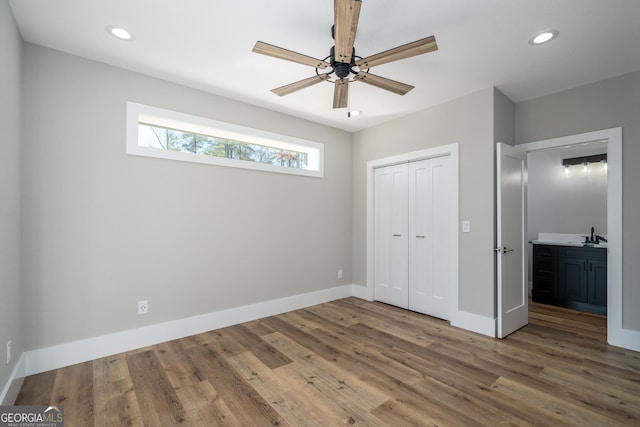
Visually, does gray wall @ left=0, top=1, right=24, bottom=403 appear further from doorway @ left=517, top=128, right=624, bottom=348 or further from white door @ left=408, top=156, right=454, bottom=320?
doorway @ left=517, top=128, right=624, bottom=348

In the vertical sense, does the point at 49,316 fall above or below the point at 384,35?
below

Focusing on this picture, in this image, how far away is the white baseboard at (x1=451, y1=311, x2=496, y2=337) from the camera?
3.11 m

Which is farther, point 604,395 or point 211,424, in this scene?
point 604,395

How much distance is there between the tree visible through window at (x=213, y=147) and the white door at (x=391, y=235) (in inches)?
51.4

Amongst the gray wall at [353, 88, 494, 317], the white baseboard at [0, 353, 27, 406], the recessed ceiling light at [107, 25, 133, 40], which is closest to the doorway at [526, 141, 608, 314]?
the gray wall at [353, 88, 494, 317]

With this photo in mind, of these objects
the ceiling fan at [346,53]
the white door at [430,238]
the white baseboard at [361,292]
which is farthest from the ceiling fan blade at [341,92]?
the white baseboard at [361,292]

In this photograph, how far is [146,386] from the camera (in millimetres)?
2191

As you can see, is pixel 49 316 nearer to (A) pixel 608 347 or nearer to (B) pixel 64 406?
(B) pixel 64 406

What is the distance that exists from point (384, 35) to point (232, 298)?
10.2 feet

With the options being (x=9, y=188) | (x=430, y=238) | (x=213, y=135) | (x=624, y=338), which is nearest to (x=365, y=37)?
(x=213, y=135)

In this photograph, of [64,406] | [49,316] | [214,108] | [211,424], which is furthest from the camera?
[214,108]

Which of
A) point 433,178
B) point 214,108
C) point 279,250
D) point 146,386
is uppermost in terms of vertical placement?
point 214,108

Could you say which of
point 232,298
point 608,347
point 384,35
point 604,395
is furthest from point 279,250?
point 608,347

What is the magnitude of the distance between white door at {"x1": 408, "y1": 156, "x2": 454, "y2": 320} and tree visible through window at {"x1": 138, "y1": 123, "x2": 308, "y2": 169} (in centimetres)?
171
